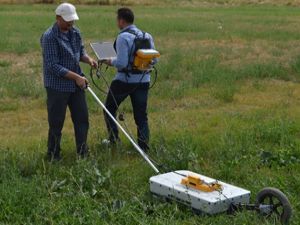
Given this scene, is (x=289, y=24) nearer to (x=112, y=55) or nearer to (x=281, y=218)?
(x=112, y=55)

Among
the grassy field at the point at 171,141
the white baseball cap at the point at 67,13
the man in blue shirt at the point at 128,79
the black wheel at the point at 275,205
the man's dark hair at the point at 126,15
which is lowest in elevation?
the grassy field at the point at 171,141

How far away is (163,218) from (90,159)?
177cm

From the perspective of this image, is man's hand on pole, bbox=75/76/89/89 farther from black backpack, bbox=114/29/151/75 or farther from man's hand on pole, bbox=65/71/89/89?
black backpack, bbox=114/29/151/75

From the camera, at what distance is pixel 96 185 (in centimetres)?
612

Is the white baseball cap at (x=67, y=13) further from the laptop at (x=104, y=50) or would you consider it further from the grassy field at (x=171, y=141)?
the grassy field at (x=171, y=141)

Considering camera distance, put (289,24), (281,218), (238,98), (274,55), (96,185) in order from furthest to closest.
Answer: (289,24) < (274,55) < (238,98) < (96,185) < (281,218)

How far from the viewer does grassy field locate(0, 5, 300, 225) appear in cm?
554

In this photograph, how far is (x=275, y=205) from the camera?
5.32 meters

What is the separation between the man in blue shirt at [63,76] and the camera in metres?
6.91

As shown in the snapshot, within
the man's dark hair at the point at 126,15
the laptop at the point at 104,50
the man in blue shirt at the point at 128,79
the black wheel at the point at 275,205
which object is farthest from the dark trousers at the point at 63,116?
the black wheel at the point at 275,205

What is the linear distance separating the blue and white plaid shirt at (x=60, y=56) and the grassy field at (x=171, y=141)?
2.90 feet

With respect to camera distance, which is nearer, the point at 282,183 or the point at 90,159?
the point at 282,183

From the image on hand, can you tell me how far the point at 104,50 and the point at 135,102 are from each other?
783 mm

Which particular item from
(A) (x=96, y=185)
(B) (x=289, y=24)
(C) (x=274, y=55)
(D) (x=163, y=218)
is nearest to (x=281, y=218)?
(D) (x=163, y=218)
